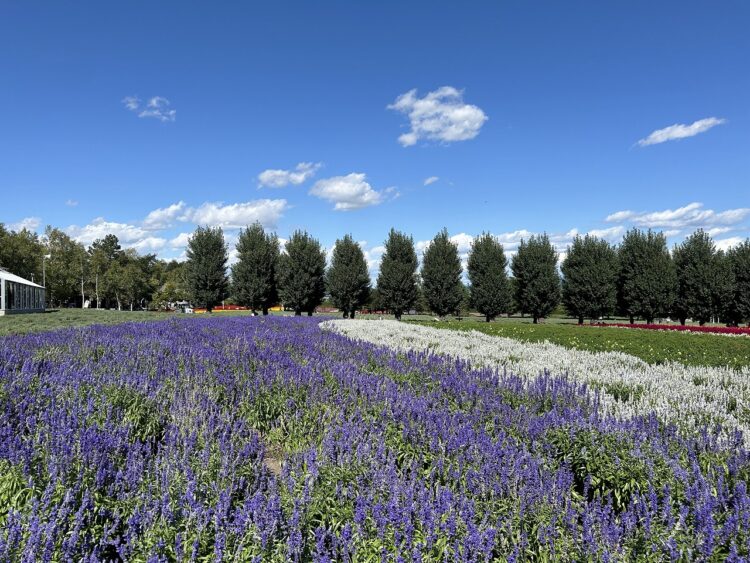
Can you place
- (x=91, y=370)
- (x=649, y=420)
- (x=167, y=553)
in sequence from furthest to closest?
(x=91, y=370) < (x=649, y=420) < (x=167, y=553)

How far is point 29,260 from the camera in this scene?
212ft

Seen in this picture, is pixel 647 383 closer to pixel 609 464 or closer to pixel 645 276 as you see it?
pixel 609 464

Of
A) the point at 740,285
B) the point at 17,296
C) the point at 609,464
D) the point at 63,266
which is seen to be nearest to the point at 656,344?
the point at 609,464

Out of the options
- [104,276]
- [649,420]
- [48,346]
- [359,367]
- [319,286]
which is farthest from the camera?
[104,276]

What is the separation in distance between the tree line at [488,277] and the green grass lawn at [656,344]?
19.3 m

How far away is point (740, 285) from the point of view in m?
38.2

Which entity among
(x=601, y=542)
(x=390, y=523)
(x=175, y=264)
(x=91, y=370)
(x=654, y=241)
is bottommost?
(x=601, y=542)

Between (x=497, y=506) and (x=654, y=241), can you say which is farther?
(x=654, y=241)

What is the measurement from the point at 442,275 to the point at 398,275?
375 centimetres

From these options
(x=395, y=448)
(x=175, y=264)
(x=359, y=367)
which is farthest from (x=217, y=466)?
(x=175, y=264)

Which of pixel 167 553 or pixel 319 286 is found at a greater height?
pixel 319 286

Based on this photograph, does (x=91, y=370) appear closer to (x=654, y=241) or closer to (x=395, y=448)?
(x=395, y=448)

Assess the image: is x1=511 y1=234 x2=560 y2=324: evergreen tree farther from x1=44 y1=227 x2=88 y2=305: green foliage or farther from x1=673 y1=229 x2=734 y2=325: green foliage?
x1=44 y1=227 x2=88 y2=305: green foliage

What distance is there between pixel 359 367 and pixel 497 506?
536cm
